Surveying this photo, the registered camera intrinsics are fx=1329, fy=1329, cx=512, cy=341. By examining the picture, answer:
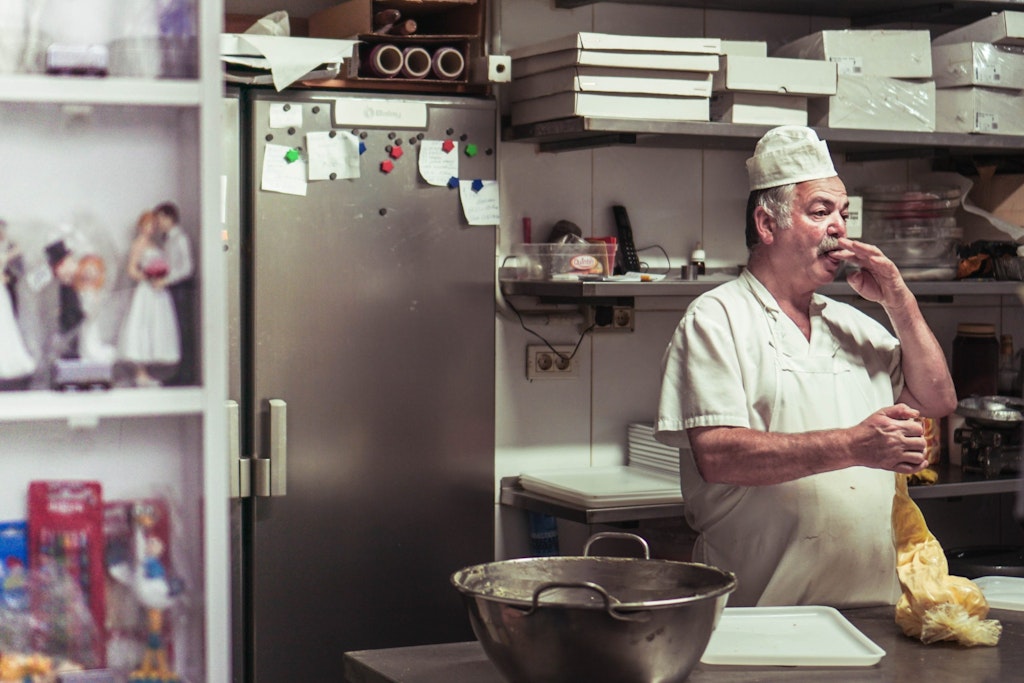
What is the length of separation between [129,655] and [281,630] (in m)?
1.52

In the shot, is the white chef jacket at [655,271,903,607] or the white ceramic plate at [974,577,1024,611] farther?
the white chef jacket at [655,271,903,607]

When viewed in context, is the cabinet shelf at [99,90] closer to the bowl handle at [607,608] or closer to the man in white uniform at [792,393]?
the bowl handle at [607,608]

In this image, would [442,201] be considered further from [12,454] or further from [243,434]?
[12,454]

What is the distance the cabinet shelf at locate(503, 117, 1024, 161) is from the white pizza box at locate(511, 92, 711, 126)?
0.03m

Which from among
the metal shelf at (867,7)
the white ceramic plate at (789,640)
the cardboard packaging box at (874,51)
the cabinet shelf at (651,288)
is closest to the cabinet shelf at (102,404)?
the white ceramic plate at (789,640)

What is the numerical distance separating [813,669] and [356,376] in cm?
151

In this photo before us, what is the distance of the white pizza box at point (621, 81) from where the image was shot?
123 inches

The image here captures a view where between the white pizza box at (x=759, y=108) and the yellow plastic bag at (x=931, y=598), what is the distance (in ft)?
4.42

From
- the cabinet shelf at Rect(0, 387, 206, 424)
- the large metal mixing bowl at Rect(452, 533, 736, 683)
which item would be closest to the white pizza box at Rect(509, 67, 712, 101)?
the large metal mixing bowl at Rect(452, 533, 736, 683)

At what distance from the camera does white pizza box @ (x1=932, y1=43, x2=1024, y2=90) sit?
11.6 feet

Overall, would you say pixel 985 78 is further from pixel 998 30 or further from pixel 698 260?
pixel 698 260

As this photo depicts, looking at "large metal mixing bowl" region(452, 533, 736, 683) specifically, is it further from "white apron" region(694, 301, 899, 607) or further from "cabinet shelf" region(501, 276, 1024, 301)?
"cabinet shelf" region(501, 276, 1024, 301)

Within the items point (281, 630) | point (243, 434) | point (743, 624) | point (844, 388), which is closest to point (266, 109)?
point (243, 434)

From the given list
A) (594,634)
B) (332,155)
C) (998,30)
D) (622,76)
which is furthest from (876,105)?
(594,634)
